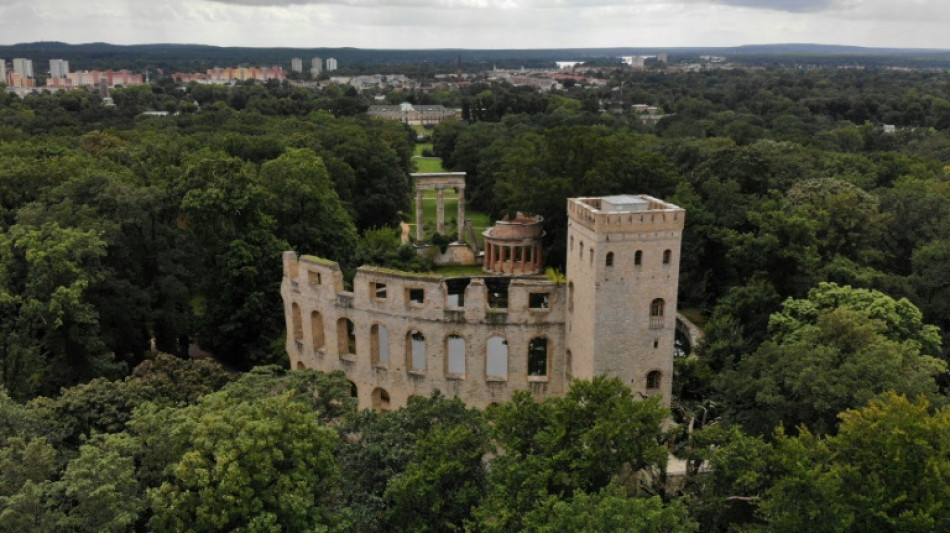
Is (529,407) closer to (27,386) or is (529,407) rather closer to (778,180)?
(27,386)

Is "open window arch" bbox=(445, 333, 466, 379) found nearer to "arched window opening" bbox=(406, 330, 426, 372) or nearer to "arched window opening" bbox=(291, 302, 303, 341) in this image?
"arched window opening" bbox=(406, 330, 426, 372)

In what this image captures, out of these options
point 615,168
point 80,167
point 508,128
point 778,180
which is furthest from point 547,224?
point 508,128

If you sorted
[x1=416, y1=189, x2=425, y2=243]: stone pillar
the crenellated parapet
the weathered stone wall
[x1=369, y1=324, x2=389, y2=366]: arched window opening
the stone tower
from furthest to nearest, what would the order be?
[x1=416, y1=189, x2=425, y2=243]: stone pillar → [x1=369, y1=324, x2=389, y2=366]: arched window opening → the weathered stone wall → the stone tower → the crenellated parapet

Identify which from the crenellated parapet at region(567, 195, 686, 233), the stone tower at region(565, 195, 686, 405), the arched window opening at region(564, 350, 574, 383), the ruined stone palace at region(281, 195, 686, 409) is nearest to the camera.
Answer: the crenellated parapet at region(567, 195, 686, 233)

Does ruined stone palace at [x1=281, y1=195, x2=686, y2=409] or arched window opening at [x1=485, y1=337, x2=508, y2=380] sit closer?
ruined stone palace at [x1=281, y1=195, x2=686, y2=409]

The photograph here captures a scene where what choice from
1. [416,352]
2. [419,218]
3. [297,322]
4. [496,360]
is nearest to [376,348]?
[416,352]

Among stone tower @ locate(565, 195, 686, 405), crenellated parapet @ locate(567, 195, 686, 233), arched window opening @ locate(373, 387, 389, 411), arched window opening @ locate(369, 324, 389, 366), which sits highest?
crenellated parapet @ locate(567, 195, 686, 233)

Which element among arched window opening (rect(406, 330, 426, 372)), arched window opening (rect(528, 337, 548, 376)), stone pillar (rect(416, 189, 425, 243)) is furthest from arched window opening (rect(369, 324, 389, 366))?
stone pillar (rect(416, 189, 425, 243))

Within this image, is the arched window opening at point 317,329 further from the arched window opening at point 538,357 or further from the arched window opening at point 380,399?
the arched window opening at point 538,357

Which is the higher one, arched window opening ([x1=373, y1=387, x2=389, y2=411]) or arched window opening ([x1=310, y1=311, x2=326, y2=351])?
arched window opening ([x1=310, y1=311, x2=326, y2=351])
